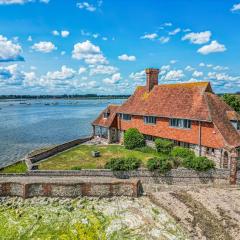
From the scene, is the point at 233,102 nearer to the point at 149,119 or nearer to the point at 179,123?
the point at 179,123

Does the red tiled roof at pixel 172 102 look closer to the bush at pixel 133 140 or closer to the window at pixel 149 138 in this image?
the bush at pixel 133 140

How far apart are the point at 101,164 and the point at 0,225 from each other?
515 inches

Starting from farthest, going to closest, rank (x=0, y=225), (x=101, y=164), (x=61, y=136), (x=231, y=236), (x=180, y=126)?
1. (x=61, y=136)
2. (x=180, y=126)
3. (x=101, y=164)
4. (x=0, y=225)
5. (x=231, y=236)

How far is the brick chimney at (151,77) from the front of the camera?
40.3 m

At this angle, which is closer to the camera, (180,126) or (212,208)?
(212,208)

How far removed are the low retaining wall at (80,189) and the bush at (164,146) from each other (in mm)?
10567

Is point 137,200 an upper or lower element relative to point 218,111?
lower

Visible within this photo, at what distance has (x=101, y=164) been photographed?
1217 inches

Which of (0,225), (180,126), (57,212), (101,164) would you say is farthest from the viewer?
(180,126)

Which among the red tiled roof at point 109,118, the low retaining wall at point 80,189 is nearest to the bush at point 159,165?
the low retaining wall at point 80,189

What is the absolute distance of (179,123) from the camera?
3334 centimetres

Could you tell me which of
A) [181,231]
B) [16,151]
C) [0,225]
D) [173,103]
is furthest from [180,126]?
[16,151]

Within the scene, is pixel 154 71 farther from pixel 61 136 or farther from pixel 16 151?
pixel 61 136

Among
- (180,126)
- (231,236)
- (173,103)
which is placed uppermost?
(173,103)
